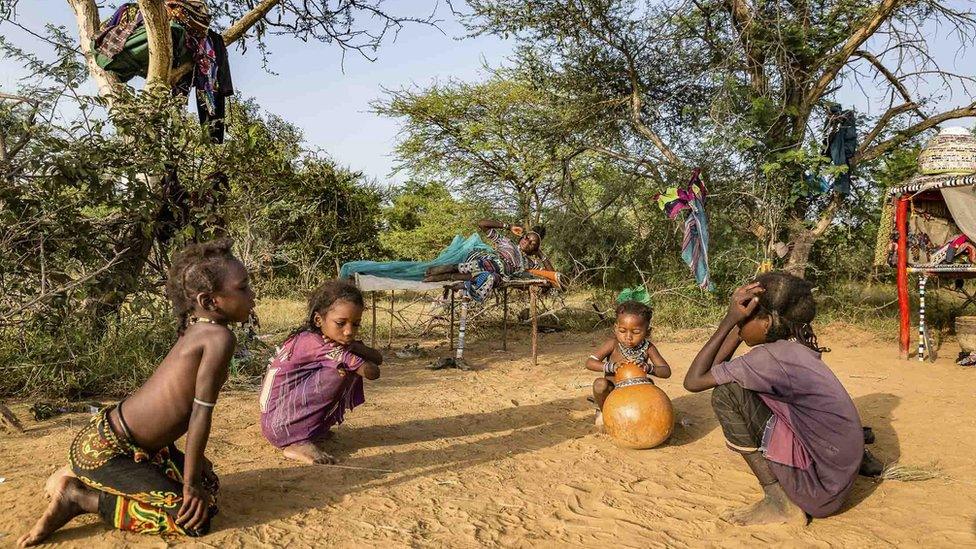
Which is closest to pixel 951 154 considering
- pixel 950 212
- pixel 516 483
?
pixel 950 212

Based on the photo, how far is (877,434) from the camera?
461cm

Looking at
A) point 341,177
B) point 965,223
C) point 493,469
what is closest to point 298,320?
point 341,177

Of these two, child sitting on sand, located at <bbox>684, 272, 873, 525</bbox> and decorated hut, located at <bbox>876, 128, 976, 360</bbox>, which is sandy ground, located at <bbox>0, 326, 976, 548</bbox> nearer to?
child sitting on sand, located at <bbox>684, 272, 873, 525</bbox>

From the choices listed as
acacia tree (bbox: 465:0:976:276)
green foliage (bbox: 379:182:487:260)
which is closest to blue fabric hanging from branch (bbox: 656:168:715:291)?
acacia tree (bbox: 465:0:976:276)

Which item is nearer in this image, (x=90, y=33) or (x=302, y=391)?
(x=302, y=391)

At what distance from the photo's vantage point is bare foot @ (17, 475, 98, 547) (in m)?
2.60

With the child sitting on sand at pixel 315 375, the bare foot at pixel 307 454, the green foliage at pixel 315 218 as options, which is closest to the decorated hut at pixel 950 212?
the child sitting on sand at pixel 315 375

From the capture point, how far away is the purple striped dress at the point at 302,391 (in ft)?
12.7

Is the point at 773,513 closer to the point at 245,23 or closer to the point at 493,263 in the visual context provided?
the point at 493,263

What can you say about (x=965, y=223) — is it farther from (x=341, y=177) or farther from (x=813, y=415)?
(x=341, y=177)

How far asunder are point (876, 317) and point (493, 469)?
879cm

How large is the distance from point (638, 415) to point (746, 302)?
134 cm

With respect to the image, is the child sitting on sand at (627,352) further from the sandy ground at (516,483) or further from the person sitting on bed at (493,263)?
the person sitting on bed at (493,263)

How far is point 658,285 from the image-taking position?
12.2 meters
